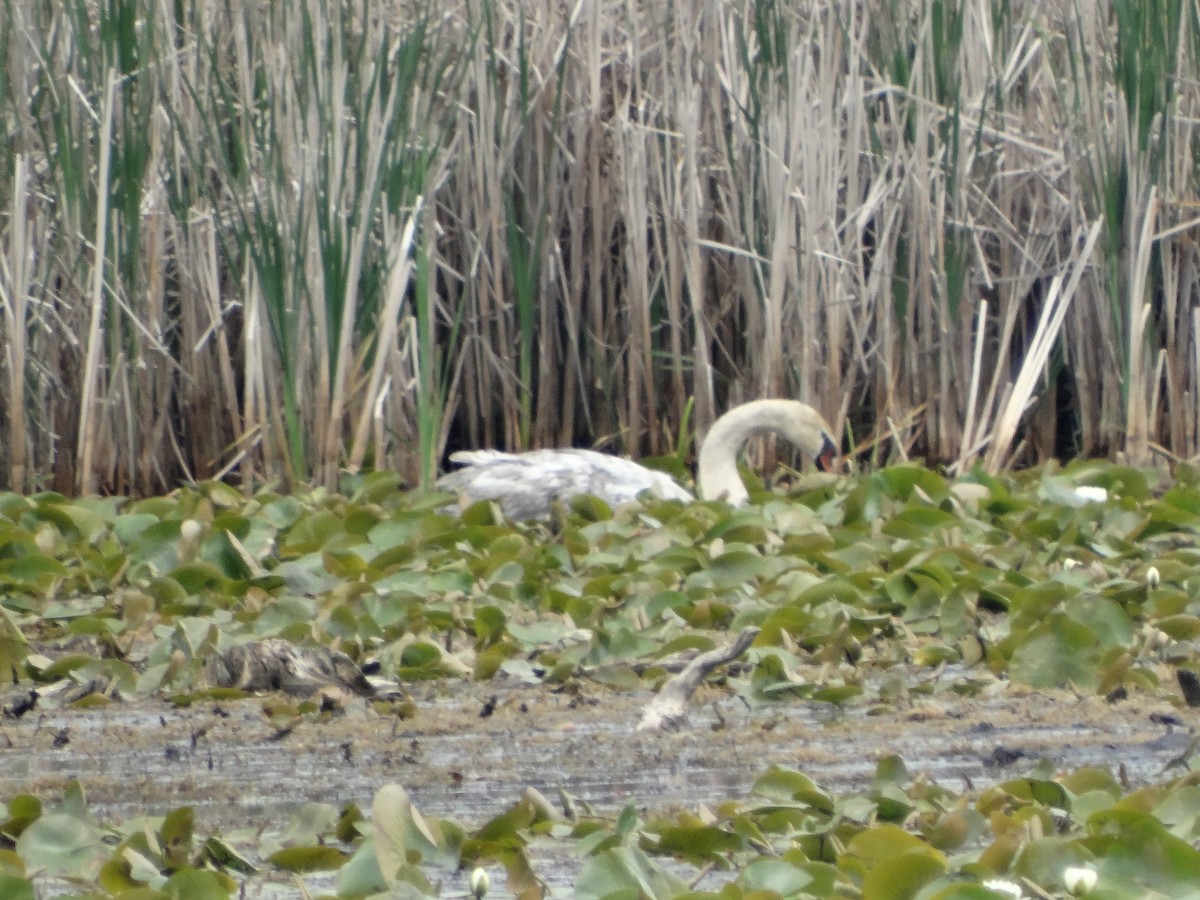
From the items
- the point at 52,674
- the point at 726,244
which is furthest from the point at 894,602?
the point at 726,244

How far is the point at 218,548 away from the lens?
15.6ft

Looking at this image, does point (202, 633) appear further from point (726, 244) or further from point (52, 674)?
point (726, 244)

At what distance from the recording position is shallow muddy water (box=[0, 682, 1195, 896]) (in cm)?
303

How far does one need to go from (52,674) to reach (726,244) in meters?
3.76

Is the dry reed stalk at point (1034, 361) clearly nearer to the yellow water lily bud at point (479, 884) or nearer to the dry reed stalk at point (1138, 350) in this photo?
the dry reed stalk at point (1138, 350)

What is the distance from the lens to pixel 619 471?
5.93 meters

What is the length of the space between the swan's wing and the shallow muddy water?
2.13 metres

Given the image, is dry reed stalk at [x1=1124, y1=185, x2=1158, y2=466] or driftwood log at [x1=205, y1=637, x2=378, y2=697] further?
dry reed stalk at [x1=1124, y1=185, x2=1158, y2=466]

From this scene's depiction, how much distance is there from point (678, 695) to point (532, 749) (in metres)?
0.30

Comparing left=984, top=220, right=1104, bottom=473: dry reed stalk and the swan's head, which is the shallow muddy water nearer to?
the swan's head

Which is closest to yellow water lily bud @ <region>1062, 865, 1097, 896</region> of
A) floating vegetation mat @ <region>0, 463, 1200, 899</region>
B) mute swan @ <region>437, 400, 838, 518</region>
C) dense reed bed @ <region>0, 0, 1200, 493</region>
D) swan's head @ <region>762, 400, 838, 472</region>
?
floating vegetation mat @ <region>0, 463, 1200, 899</region>

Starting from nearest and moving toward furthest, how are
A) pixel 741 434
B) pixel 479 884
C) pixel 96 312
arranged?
pixel 479 884 < pixel 96 312 < pixel 741 434

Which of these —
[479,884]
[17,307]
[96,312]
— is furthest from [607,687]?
[17,307]

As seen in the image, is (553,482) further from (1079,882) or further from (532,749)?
(1079,882)
